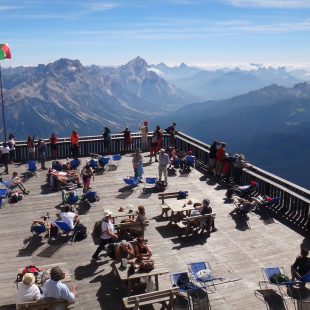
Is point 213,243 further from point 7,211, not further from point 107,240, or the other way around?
point 7,211

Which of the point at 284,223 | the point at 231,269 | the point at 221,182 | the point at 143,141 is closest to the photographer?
the point at 231,269

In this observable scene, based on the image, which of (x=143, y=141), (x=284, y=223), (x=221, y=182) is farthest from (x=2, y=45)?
(x=284, y=223)

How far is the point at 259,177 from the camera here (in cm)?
1862

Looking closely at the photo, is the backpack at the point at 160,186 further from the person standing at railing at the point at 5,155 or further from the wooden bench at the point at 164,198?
the person standing at railing at the point at 5,155

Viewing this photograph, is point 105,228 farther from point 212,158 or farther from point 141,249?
point 212,158

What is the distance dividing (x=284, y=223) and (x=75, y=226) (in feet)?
25.6

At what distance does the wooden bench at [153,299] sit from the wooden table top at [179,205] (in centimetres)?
535

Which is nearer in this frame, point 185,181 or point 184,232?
point 184,232

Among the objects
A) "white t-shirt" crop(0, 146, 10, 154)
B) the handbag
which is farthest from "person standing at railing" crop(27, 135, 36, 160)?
the handbag

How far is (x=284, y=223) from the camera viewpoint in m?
16.2

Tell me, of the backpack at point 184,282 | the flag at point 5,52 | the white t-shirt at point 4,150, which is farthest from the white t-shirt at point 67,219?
the flag at point 5,52

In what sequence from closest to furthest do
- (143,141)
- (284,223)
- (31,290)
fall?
(31,290), (284,223), (143,141)

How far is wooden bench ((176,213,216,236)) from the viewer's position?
14.9 m

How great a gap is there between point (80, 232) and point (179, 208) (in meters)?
3.76
